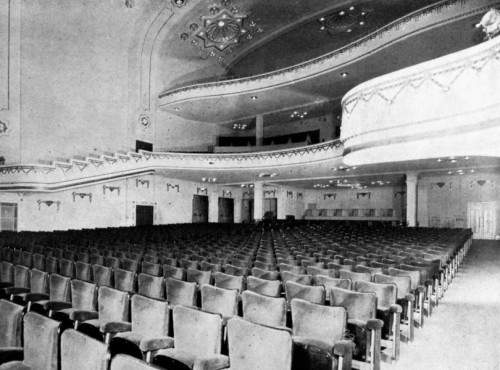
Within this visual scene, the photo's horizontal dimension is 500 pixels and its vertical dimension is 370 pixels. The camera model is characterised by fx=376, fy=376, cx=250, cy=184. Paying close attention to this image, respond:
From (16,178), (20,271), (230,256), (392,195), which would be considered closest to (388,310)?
(230,256)

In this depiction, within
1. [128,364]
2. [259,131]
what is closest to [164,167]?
[259,131]

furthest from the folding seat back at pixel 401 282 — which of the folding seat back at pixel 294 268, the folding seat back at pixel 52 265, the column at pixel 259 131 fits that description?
the column at pixel 259 131

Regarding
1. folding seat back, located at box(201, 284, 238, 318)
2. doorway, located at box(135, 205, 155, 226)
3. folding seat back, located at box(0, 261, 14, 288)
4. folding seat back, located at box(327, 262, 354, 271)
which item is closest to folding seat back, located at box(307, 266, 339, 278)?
folding seat back, located at box(327, 262, 354, 271)

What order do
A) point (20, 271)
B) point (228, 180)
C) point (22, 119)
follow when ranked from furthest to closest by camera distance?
point (228, 180) → point (22, 119) → point (20, 271)

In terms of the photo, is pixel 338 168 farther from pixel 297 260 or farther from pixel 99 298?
→ pixel 99 298

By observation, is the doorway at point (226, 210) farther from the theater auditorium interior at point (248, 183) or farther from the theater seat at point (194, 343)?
the theater seat at point (194, 343)

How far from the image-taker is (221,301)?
11.5 feet

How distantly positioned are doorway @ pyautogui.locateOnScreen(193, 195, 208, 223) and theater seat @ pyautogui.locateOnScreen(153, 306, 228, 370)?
1919 centimetres

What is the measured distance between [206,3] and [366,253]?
50.4 feet

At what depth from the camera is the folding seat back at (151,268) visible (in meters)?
5.21

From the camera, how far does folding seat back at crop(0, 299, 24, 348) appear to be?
2.74 meters

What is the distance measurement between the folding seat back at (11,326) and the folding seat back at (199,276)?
2152 millimetres

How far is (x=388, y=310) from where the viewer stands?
357cm

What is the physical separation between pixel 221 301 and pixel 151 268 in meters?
2.09
